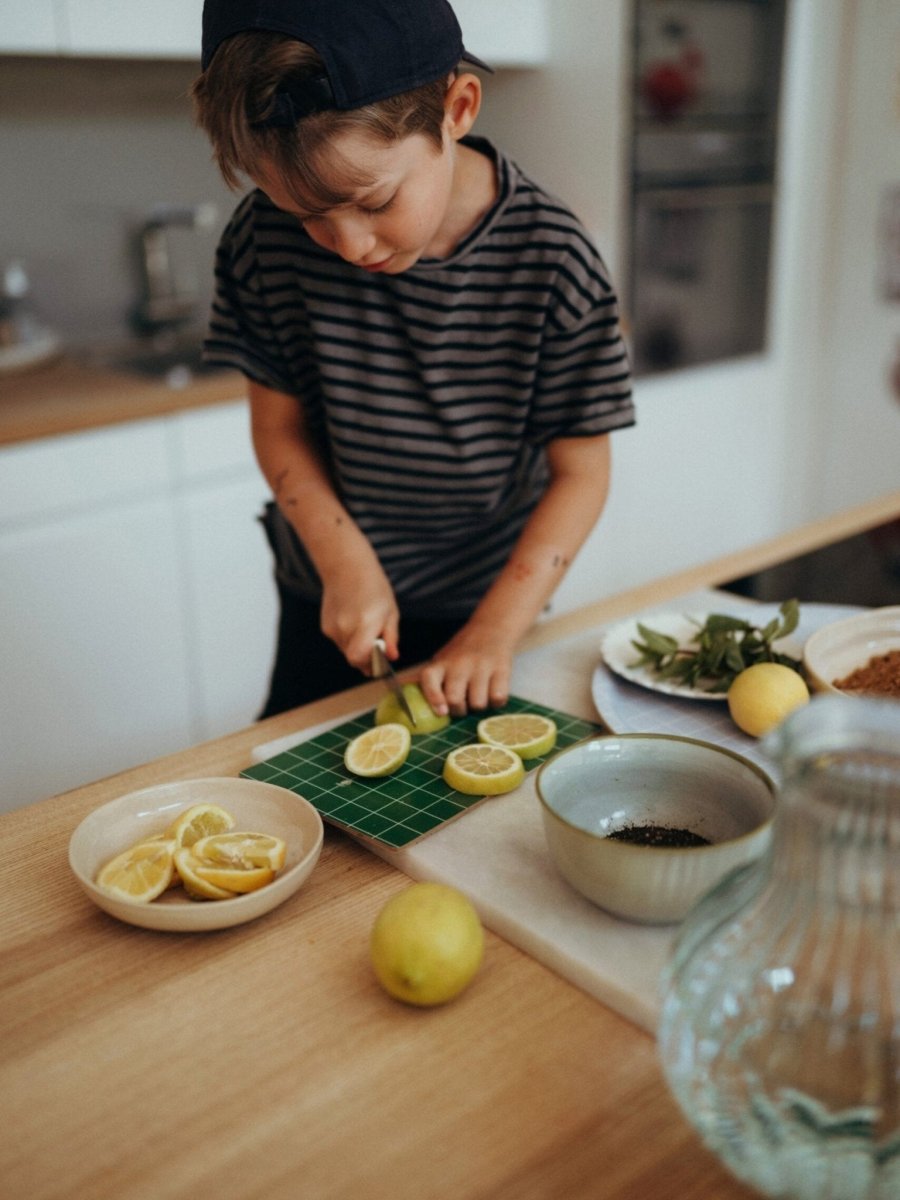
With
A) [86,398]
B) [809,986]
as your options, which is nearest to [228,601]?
[86,398]

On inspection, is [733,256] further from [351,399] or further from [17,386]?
[351,399]

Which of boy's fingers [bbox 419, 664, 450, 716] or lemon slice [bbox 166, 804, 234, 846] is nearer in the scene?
lemon slice [bbox 166, 804, 234, 846]

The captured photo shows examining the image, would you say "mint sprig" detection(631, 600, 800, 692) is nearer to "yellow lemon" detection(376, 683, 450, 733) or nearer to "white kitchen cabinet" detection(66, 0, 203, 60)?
"yellow lemon" detection(376, 683, 450, 733)

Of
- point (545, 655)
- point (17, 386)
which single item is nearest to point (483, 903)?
Result: point (545, 655)

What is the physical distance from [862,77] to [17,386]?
253 cm

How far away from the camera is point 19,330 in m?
2.50

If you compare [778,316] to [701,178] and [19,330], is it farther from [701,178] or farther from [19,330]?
[19,330]

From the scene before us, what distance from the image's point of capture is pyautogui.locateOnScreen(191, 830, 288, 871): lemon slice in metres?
0.81

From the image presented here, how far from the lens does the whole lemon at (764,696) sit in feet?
3.16

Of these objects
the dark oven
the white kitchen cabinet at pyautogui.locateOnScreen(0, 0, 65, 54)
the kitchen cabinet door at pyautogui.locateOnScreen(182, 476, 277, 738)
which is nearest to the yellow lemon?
the kitchen cabinet door at pyautogui.locateOnScreen(182, 476, 277, 738)

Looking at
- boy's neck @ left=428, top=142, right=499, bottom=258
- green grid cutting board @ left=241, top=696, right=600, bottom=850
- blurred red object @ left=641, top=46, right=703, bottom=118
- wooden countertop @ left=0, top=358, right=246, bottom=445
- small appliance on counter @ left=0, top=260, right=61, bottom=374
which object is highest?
blurred red object @ left=641, top=46, right=703, bottom=118

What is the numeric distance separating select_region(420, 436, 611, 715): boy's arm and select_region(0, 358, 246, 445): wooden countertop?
1.15 metres

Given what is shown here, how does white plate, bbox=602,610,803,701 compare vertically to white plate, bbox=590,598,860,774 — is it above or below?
above

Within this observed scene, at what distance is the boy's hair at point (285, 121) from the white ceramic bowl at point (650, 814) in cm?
50
